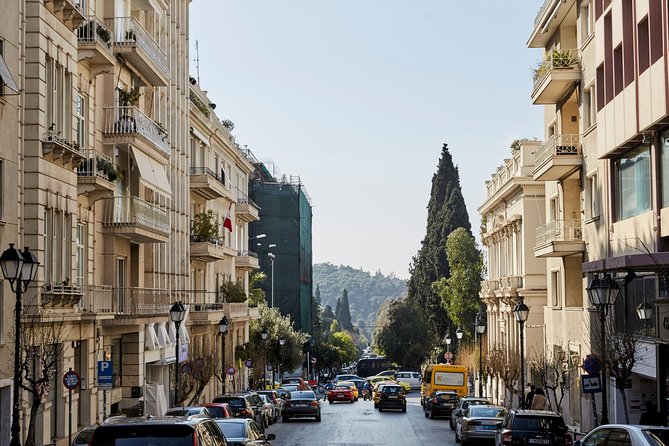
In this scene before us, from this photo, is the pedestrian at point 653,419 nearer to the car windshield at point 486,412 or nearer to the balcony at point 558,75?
the car windshield at point 486,412

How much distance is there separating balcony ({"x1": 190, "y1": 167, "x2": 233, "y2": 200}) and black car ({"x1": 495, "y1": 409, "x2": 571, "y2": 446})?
31.0 meters

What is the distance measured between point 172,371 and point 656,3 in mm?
27512

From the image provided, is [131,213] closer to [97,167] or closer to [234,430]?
[97,167]

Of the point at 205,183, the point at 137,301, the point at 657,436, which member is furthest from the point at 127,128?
the point at 657,436

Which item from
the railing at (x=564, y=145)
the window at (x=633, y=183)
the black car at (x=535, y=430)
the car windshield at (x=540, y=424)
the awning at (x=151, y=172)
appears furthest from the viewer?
the railing at (x=564, y=145)

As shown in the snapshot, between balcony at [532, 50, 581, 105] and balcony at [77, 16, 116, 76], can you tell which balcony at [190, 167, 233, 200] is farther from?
balcony at [77, 16, 116, 76]

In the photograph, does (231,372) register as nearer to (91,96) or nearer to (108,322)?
(108,322)

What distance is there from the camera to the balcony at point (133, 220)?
3716 centimetres

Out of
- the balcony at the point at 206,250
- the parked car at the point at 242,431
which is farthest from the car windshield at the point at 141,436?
the balcony at the point at 206,250

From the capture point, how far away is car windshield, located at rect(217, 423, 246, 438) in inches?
899

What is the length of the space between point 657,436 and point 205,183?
136 feet

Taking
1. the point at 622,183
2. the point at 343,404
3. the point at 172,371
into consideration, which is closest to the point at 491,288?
the point at 343,404

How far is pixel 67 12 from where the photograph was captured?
99.4ft

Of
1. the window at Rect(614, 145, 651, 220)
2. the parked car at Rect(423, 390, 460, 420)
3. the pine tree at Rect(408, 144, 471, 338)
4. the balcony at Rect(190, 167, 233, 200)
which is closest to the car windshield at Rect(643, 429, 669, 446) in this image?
the window at Rect(614, 145, 651, 220)
